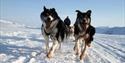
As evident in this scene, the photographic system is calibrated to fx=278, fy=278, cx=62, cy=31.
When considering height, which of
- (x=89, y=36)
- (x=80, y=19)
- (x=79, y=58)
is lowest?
(x=79, y=58)

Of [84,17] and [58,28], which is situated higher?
[84,17]

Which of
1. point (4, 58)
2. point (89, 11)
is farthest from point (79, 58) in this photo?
point (4, 58)

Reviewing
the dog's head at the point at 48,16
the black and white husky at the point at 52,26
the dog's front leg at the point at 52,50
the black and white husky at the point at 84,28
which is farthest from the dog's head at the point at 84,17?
the dog's front leg at the point at 52,50

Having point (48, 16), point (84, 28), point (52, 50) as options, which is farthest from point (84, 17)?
point (52, 50)

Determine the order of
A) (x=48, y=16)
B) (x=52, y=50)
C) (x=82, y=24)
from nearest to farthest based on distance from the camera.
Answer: (x=48, y=16), (x=52, y=50), (x=82, y=24)

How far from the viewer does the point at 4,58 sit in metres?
8.59

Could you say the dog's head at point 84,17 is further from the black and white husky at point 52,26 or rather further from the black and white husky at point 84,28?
the black and white husky at point 52,26

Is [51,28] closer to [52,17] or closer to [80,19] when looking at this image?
[52,17]

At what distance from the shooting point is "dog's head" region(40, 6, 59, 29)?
354 inches

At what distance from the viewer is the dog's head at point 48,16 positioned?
29.5 feet

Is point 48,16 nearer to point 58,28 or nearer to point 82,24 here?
point 58,28

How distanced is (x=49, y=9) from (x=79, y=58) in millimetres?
1965

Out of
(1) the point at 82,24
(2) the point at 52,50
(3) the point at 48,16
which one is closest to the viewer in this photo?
(3) the point at 48,16

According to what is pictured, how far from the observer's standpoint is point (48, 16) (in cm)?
898
